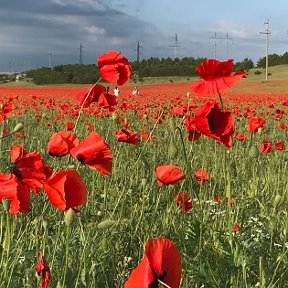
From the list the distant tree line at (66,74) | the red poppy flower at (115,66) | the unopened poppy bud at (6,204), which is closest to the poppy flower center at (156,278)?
the unopened poppy bud at (6,204)

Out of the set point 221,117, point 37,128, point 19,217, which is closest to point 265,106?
point 37,128

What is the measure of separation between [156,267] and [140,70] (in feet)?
198

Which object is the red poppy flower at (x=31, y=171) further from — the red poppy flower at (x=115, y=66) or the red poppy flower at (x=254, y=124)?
the red poppy flower at (x=254, y=124)

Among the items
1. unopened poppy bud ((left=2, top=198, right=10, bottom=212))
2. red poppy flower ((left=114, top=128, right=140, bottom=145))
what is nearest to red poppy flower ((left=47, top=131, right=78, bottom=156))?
unopened poppy bud ((left=2, top=198, right=10, bottom=212))

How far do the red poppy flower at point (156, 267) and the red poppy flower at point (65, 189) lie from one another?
459mm

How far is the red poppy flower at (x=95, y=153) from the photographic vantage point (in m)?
1.69

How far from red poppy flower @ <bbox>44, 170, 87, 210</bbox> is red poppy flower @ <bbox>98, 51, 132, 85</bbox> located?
81 cm

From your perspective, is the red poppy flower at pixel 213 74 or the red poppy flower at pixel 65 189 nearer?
the red poppy flower at pixel 65 189

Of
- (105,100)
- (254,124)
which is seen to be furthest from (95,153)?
(254,124)

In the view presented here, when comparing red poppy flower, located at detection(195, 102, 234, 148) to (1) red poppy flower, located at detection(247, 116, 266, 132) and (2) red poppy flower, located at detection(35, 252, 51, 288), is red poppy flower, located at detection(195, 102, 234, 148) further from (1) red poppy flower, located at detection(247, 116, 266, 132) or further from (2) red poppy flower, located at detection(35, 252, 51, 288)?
(1) red poppy flower, located at detection(247, 116, 266, 132)

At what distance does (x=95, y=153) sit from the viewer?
1.69 metres

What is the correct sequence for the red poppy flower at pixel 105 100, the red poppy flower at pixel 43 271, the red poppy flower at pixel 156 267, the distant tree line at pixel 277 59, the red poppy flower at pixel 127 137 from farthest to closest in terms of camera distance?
the distant tree line at pixel 277 59
the red poppy flower at pixel 127 137
the red poppy flower at pixel 105 100
the red poppy flower at pixel 43 271
the red poppy flower at pixel 156 267

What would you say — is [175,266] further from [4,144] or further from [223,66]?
[4,144]

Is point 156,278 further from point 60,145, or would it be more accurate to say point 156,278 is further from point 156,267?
point 60,145
